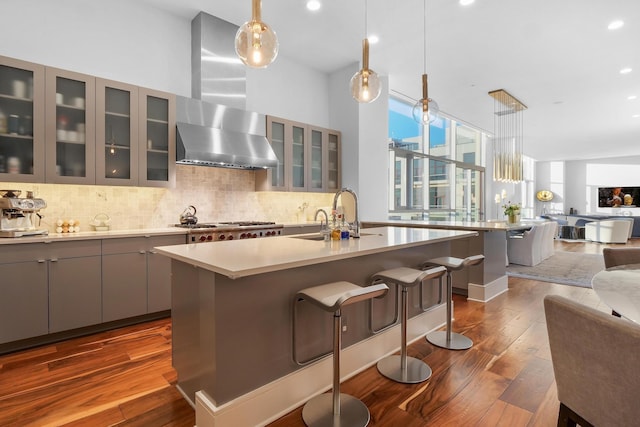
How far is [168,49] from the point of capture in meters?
3.91

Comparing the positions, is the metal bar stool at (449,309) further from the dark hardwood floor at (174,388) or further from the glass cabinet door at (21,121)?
the glass cabinet door at (21,121)

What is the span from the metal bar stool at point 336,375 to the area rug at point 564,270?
4.46m

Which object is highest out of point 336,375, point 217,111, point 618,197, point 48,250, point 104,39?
point 104,39

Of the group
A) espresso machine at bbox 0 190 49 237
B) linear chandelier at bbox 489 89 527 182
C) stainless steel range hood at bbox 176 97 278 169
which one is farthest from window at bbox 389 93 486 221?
espresso machine at bbox 0 190 49 237

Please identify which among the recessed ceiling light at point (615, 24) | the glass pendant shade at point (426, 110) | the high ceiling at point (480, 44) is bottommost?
the glass pendant shade at point (426, 110)

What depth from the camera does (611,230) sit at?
952cm

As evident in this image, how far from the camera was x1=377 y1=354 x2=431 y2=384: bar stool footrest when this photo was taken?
7.18 feet

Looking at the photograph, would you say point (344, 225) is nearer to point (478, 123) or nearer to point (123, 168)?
point (123, 168)

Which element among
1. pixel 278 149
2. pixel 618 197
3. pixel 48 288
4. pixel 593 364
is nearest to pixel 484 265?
pixel 278 149

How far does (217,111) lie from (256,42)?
7.18 feet

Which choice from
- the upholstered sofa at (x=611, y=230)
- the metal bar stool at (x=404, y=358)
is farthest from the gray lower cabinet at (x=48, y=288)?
the upholstered sofa at (x=611, y=230)

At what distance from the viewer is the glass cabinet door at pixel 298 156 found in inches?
192

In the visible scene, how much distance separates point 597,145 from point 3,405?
49.3ft

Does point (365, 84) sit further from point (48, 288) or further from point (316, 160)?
point (48, 288)
